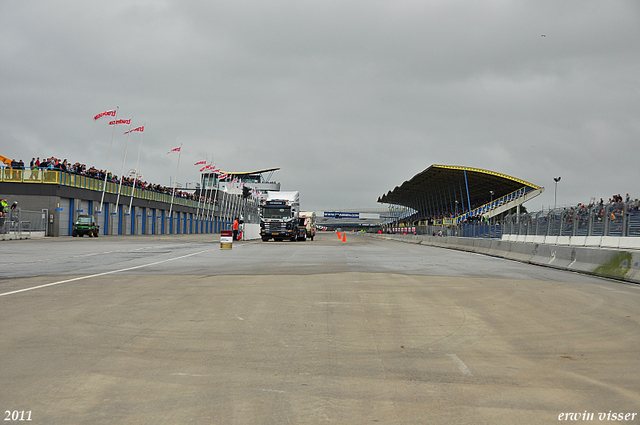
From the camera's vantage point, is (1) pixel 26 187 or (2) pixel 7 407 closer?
(2) pixel 7 407

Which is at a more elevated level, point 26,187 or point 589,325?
point 26,187

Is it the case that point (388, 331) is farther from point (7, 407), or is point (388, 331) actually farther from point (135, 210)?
point (135, 210)

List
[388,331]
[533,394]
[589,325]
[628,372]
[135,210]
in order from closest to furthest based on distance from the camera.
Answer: [533,394]
[628,372]
[388,331]
[589,325]
[135,210]

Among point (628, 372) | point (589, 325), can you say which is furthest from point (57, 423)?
point (589, 325)

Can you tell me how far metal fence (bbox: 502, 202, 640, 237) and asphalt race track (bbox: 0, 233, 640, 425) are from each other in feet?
47.7

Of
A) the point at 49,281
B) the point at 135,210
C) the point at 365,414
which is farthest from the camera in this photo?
the point at 135,210

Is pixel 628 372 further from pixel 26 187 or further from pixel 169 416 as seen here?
pixel 26 187

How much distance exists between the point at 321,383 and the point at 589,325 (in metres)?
4.85

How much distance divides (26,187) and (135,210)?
75.2 feet

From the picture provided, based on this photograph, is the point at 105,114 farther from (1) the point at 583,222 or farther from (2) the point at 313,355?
(2) the point at 313,355

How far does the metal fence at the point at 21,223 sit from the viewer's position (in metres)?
42.5

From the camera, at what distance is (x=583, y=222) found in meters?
29.0

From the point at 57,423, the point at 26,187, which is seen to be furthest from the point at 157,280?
the point at 26,187

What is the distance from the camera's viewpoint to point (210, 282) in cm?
1338
